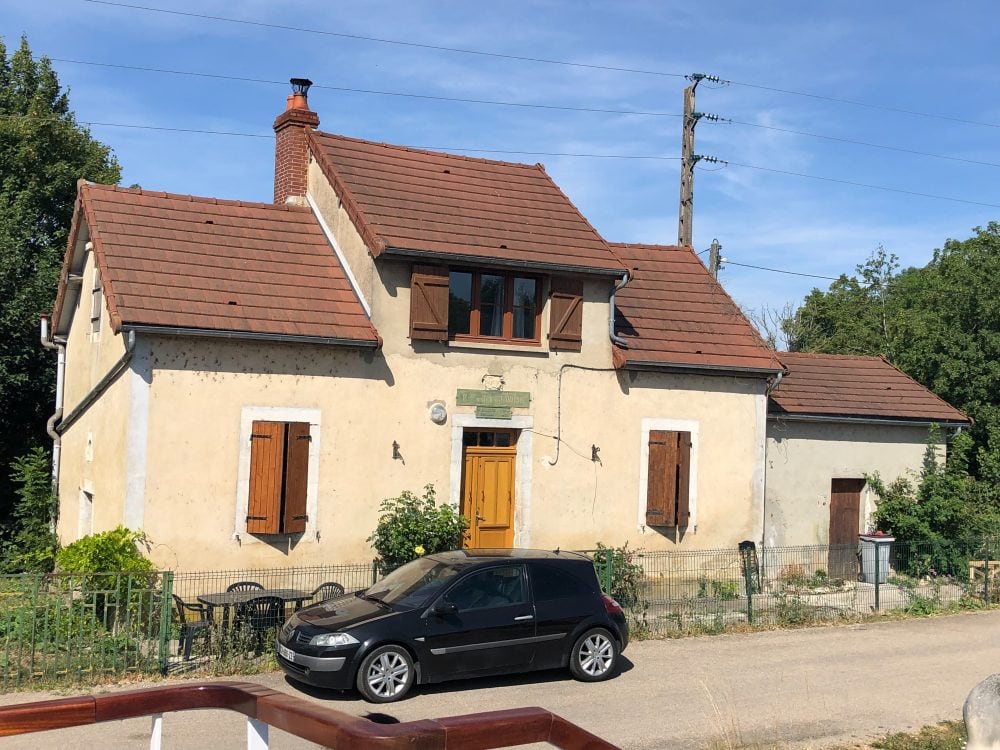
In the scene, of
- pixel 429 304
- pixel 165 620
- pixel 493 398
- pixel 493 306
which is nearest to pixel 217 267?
pixel 429 304

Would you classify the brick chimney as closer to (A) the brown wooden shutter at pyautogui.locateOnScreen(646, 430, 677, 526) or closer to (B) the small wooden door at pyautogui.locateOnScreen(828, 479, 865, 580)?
(A) the brown wooden shutter at pyautogui.locateOnScreen(646, 430, 677, 526)

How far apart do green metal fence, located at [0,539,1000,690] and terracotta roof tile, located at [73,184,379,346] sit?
350 centimetres

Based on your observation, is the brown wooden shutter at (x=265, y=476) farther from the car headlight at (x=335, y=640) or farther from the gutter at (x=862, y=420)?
the gutter at (x=862, y=420)

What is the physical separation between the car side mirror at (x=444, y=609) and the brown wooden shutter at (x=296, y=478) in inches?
174

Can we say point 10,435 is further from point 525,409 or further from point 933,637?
point 933,637

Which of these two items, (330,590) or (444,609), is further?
(330,590)

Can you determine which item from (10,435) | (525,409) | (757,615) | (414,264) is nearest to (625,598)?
(757,615)

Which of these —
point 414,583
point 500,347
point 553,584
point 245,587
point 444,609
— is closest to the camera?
point 444,609

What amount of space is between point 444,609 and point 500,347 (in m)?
6.24

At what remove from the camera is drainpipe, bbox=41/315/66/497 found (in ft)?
60.9

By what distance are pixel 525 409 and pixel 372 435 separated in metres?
2.56

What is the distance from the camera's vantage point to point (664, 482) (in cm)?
1711

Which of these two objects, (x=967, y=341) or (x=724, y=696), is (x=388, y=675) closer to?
(x=724, y=696)

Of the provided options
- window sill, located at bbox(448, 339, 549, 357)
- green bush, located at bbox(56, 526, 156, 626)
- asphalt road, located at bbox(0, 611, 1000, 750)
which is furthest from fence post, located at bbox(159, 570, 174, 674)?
window sill, located at bbox(448, 339, 549, 357)
